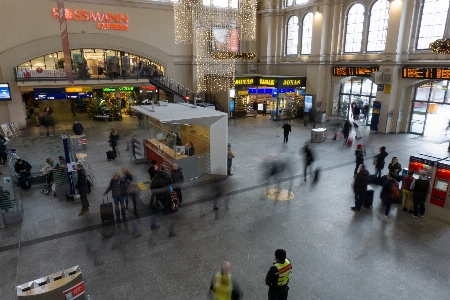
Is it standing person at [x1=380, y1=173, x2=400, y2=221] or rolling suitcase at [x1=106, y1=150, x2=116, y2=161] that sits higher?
standing person at [x1=380, y1=173, x2=400, y2=221]

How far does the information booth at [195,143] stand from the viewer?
11.5 metres

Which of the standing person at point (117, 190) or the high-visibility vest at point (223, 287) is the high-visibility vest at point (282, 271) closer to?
the high-visibility vest at point (223, 287)

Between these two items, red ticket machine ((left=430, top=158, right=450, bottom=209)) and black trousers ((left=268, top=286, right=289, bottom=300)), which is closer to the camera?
black trousers ((left=268, top=286, right=289, bottom=300))

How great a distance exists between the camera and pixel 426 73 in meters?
18.3

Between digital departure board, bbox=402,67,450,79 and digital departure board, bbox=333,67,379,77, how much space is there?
6.99 ft

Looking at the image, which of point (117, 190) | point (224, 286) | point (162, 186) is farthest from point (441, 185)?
point (117, 190)

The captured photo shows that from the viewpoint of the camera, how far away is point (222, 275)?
15.2 ft

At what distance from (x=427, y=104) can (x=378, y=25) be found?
656cm

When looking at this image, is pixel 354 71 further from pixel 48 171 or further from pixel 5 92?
pixel 5 92

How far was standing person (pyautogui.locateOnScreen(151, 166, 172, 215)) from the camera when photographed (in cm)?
894

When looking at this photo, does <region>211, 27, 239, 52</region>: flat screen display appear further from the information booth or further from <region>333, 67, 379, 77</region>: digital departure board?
the information booth

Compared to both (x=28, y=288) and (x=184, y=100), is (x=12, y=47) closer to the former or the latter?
(x=184, y=100)

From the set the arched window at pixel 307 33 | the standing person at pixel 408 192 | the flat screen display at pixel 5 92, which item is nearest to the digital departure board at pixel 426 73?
the arched window at pixel 307 33

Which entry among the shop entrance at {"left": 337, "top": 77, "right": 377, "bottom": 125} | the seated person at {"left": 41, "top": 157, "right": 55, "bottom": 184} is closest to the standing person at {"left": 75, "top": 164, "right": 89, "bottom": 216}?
the seated person at {"left": 41, "top": 157, "right": 55, "bottom": 184}
